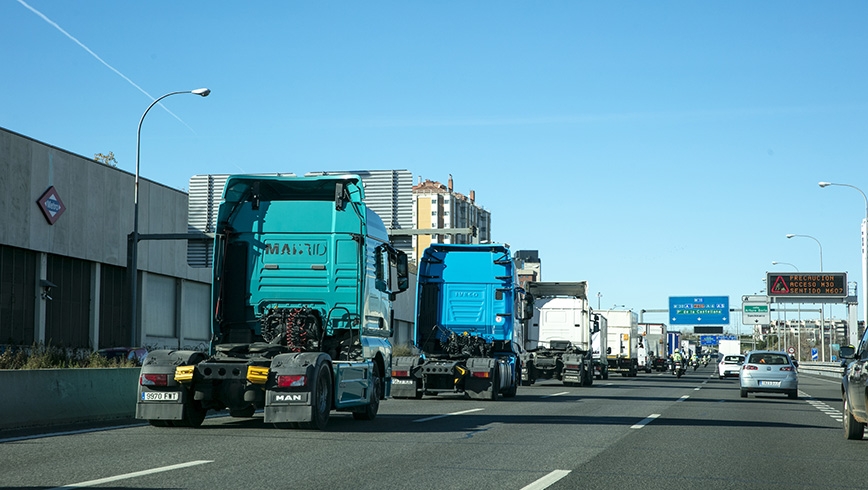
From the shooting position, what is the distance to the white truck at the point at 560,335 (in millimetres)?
39000

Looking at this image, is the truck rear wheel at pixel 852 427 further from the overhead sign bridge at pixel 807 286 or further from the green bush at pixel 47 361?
the overhead sign bridge at pixel 807 286

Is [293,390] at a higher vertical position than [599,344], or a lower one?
lower

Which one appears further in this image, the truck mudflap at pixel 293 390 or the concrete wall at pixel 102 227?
the concrete wall at pixel 102 227

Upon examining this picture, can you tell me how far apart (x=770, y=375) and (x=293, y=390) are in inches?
856

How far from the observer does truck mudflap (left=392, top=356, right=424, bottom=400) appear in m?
25.3

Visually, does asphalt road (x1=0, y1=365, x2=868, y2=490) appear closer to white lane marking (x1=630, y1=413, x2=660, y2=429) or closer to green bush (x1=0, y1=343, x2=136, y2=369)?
white lane marking (x1=630, y1=413, x2=660, y2=429)

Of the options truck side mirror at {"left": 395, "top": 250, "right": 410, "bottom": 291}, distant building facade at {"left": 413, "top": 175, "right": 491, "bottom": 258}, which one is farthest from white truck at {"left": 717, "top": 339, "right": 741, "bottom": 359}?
distant building facade at {"left": 413, "top": 175, "right": 491, "bottom": 258}

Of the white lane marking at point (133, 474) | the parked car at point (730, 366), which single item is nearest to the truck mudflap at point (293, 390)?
the white lane marking at point (133, 474)

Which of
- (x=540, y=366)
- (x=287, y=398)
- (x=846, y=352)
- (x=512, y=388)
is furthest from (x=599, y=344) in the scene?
(x=287, y=398)

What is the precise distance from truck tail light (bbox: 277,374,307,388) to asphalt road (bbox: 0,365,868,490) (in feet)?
2.15

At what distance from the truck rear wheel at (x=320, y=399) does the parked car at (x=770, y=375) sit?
67.0 feet

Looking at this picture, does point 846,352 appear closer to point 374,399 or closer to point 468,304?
point 374,399

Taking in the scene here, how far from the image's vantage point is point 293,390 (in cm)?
1413

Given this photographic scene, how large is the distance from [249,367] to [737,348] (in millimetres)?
74541
